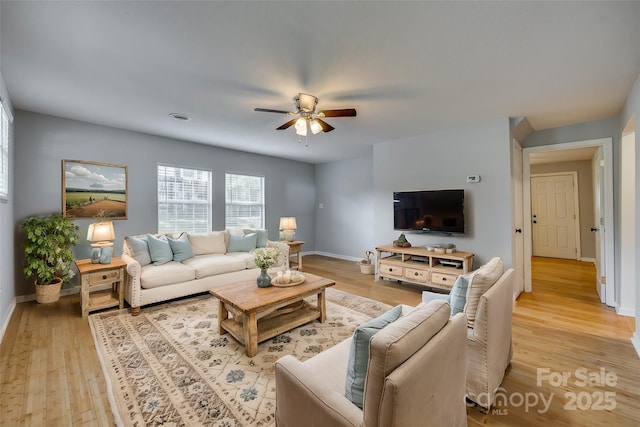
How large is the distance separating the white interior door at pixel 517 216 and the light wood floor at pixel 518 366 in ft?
1.16

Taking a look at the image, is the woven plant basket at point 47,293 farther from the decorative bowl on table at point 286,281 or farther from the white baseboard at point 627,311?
the white baseboard at point 627,311

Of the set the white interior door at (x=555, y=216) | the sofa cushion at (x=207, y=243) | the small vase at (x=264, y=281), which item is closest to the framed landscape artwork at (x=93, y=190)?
the sofa cushion at (x=207, y=243)

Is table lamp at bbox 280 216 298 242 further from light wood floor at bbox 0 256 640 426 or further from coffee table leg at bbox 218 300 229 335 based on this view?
coffee table leg at bbox 218 300 229 335

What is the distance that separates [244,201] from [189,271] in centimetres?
252

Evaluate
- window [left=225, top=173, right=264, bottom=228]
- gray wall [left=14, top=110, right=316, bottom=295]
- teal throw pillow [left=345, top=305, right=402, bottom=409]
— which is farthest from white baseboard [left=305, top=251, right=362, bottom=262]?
teal throw pillow [left=345, top=305, right=402, bottom=409]

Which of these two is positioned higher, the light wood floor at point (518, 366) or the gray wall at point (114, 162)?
the gray wall at point (114, 162)

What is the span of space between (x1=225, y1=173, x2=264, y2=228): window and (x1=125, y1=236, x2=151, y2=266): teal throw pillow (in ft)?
6.52

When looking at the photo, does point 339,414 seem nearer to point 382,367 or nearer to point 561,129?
point 382,367

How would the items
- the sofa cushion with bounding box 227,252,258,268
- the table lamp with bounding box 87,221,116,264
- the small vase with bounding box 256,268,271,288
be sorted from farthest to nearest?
the sofa cushion with bounding box 227,252,258,268 → the table lamp with bounding box 87,221,116,264 → the small vase with bounding box 256,268,271,288

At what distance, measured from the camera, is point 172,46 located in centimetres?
202

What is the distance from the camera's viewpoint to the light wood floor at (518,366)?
5.46ft

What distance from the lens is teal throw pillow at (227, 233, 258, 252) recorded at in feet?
14.9

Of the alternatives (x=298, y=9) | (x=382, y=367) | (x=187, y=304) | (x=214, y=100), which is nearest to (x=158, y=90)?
(x=214, y=100)

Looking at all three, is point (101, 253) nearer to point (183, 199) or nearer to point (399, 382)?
point (183, 199)
